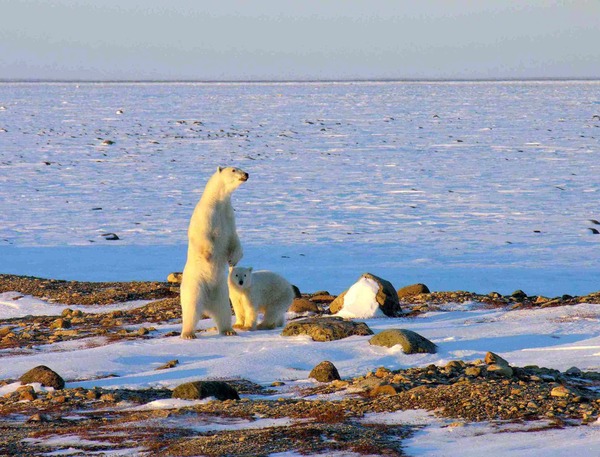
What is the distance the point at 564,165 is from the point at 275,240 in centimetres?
1245

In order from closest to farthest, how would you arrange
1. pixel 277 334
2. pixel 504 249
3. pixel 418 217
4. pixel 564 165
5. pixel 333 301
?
pixel 277 334, pixel 333 301, pixel 504 249, pixel 418 217, pixel 564 165

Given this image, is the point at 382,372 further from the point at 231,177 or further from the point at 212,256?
the point at 231,177

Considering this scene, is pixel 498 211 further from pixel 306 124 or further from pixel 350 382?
pixel 306 124

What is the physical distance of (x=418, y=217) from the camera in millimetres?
17609

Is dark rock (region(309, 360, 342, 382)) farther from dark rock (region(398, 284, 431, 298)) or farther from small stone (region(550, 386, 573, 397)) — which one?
dark rock (region(398, 284, 431, 298))

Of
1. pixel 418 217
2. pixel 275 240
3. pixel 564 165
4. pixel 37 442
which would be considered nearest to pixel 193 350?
pixel 37 442

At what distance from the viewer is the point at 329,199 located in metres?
20.0

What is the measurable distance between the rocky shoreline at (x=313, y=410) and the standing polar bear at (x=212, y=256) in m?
1.27

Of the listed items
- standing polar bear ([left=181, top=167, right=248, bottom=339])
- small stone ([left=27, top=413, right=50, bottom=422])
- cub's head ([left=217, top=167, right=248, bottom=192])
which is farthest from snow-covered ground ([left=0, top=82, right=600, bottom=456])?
cub's head ([left=217, top=167, right=248, bottom=192])

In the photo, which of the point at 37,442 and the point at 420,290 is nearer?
the point at 37,442

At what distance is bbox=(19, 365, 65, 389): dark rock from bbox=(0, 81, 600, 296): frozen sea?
6395 mm

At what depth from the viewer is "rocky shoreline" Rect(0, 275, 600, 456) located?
465 cm

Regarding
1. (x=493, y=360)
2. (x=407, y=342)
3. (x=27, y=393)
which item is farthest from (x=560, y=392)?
(x=27, y=393)

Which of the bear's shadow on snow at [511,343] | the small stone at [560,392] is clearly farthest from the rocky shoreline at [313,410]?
the bear's shadow on snow at [511,343]
